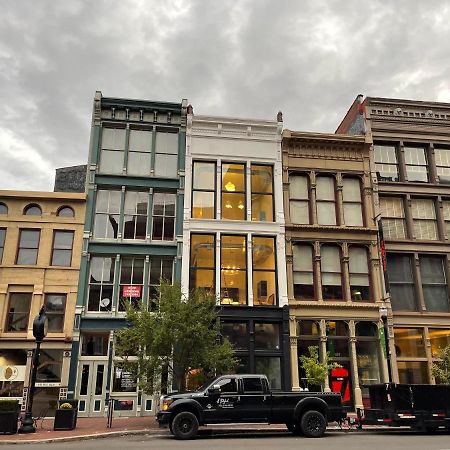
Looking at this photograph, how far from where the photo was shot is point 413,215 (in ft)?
93.9

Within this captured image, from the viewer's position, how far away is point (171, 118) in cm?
2838

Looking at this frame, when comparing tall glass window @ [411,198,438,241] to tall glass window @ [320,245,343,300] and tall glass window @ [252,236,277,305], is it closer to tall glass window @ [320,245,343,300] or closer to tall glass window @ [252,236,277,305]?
tall glass window @ [320,245,343,300]

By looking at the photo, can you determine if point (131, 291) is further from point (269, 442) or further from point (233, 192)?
point (269, 442)

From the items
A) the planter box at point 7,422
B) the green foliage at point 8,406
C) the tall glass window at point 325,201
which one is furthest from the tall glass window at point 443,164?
the planter box at point 7,422

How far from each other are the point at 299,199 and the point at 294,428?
14443 mm

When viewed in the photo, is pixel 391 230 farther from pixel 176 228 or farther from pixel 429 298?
pixel 176 228

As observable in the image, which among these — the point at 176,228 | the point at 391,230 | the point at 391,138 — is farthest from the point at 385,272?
the point at 176,228

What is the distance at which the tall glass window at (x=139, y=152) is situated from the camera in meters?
27.5

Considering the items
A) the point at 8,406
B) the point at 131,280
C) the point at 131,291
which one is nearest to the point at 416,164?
the point at 131,280

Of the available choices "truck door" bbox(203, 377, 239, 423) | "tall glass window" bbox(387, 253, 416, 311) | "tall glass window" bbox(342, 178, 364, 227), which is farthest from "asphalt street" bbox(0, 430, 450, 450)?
"tall glass window" bbox(342, 178, 364, 227)

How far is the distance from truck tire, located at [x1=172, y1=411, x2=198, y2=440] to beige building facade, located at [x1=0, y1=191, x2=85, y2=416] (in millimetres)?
9539

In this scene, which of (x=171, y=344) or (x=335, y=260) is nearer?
(x=171, y=344)

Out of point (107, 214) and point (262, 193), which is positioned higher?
point (262, 193)

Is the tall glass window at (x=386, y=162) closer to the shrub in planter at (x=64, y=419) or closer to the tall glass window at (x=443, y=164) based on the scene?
the tall glass window at (x=443, y=164)
